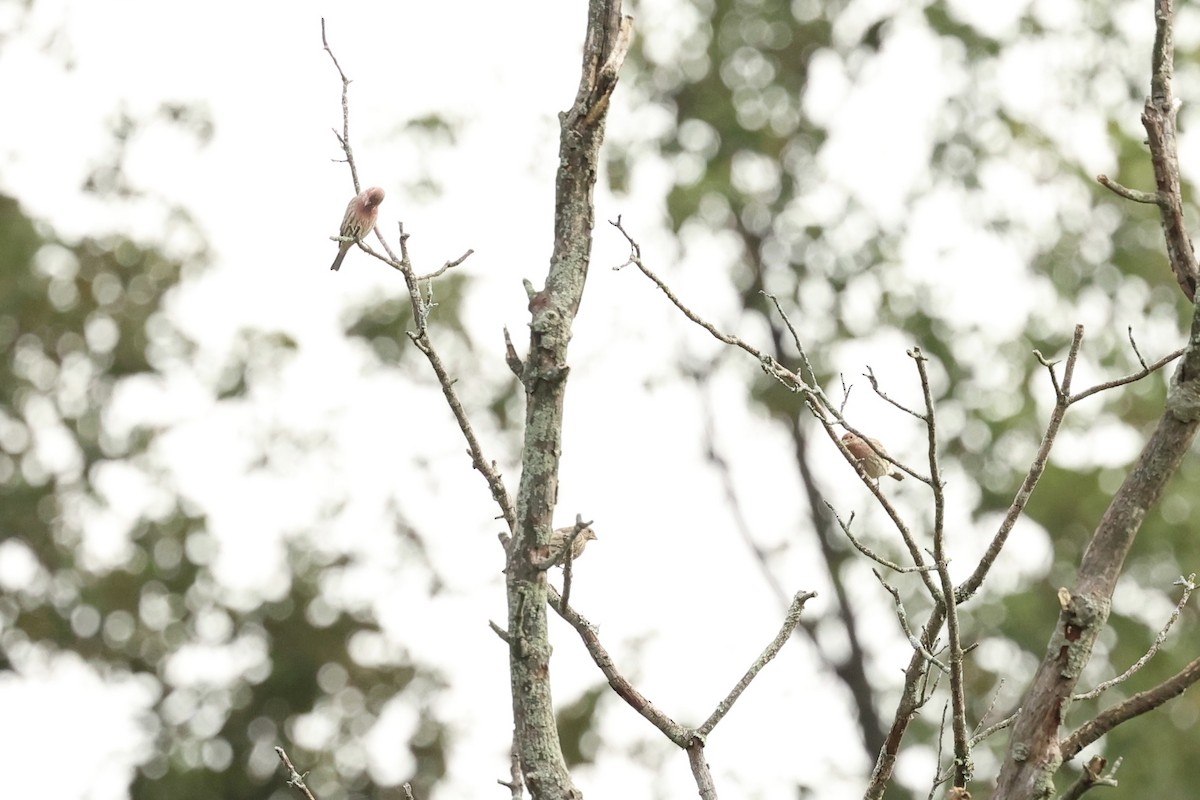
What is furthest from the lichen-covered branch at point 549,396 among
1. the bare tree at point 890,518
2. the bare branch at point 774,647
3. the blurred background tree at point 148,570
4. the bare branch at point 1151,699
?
the blurred background tree at point 148,570

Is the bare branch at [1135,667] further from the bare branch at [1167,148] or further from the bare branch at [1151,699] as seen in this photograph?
the bare branch at [1167,148]

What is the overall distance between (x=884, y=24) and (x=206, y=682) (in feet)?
34.8

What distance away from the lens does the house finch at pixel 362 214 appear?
3.28m

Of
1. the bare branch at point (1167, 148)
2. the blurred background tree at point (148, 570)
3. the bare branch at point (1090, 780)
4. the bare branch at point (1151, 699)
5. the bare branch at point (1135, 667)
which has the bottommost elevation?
the bare branch at point (1090, 780)

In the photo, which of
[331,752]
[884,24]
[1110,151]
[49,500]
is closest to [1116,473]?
[1110,151]

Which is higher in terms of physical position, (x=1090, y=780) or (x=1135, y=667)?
(x=1135, y=667)

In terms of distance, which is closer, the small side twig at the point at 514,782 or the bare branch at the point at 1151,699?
the bare branch at the point at 1151,699

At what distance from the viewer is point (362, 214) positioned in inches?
131

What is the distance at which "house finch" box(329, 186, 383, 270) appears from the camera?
3283mm

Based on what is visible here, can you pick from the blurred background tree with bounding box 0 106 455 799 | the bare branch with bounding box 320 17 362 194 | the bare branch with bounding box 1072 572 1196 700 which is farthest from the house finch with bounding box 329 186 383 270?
the blurred background tree with bounding box 0 106 455 799

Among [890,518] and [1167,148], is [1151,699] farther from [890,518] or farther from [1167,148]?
[1167,148]

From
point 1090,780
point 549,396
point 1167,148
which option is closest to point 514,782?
point 549,396

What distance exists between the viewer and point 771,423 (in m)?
14.7

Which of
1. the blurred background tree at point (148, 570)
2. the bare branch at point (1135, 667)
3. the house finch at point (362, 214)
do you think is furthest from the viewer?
the blurred background tree at point (148, 570)
